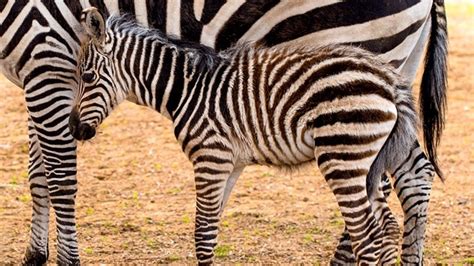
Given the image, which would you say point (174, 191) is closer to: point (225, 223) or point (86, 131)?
point (225, 223)

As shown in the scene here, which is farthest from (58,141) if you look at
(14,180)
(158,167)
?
(158,167)

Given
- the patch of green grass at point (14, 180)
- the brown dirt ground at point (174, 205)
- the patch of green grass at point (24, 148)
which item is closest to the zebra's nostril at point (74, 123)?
the brown dirt ground at point (174, 205)

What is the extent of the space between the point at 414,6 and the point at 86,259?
3489 millimetres

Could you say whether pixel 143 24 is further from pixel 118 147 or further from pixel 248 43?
pixel 118 147

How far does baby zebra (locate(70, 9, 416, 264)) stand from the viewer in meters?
7.20

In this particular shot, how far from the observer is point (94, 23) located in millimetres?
7934

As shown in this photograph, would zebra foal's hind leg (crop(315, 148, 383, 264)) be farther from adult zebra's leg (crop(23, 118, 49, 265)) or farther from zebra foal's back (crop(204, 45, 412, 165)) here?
adult zebra's leg (crop(23, 118, 49, 265))

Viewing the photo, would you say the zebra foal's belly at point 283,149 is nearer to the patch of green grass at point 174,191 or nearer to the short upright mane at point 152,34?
the short upright mane at point 152,34

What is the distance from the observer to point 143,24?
8508 mm

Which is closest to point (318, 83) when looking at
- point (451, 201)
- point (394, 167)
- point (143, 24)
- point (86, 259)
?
point (394, 167)

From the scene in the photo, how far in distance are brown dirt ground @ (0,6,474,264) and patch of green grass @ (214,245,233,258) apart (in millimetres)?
19

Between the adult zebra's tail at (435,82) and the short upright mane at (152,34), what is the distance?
6.39 ft

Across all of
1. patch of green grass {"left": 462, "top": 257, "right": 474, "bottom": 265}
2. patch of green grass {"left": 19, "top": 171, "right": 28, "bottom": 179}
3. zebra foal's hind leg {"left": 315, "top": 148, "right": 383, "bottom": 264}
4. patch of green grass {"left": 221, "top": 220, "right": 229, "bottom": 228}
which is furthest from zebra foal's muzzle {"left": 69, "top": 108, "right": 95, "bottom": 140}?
patch of green grass {"left": 19, "top": 171, "right": 28, "bottom": 179}

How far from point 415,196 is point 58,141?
283cm
